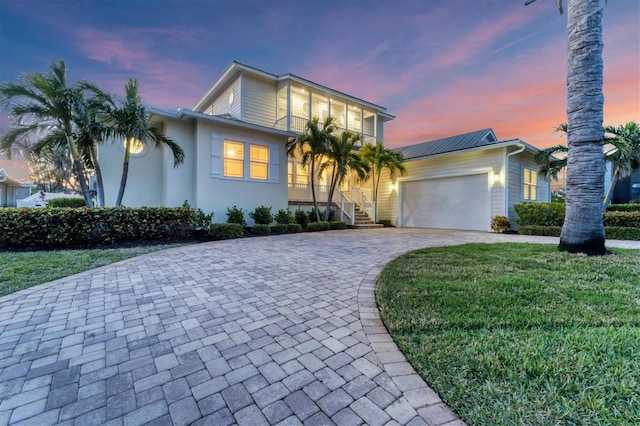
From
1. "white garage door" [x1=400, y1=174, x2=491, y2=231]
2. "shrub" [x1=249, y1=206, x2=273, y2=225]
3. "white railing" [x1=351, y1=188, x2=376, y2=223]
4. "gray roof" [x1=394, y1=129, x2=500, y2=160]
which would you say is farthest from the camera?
"white railing" [x1=351, y1=188, x2=376, y2=223]

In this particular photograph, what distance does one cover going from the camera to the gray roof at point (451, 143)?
527 inches

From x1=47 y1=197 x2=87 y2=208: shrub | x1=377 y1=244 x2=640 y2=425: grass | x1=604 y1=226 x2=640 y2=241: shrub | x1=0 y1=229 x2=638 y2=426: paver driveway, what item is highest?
x1=47 y1=197 x2=87 y2=208: shrub

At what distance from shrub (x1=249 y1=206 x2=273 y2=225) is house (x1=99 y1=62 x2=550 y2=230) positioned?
38 centimetres

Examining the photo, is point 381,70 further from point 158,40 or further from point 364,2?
point 158,40

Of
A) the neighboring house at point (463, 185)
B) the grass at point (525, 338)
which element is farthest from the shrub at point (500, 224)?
the grass at point (525, 338)

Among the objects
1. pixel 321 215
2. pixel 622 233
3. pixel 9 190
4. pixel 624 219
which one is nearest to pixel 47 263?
pixel 321 215

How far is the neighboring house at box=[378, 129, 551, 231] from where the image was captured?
1064cm

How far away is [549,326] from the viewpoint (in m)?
2.28

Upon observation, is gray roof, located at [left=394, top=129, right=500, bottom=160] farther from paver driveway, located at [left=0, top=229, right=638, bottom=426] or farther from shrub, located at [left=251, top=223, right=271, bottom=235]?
paver driveway, located at [left=0, top=229, right=638, bottom=426]

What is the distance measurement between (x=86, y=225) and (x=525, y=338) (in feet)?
28.0

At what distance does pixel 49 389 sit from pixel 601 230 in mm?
7794

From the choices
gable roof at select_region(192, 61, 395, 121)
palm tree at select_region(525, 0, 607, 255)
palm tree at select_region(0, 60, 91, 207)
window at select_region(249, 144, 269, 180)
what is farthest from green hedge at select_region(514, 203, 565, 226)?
palm tree at select_region(0, 60, 91, 207)

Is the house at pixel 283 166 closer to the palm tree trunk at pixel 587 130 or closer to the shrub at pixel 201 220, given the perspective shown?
the shrub at pixel 201 220

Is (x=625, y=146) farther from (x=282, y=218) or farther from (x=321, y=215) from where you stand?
(x=282, y=218)
